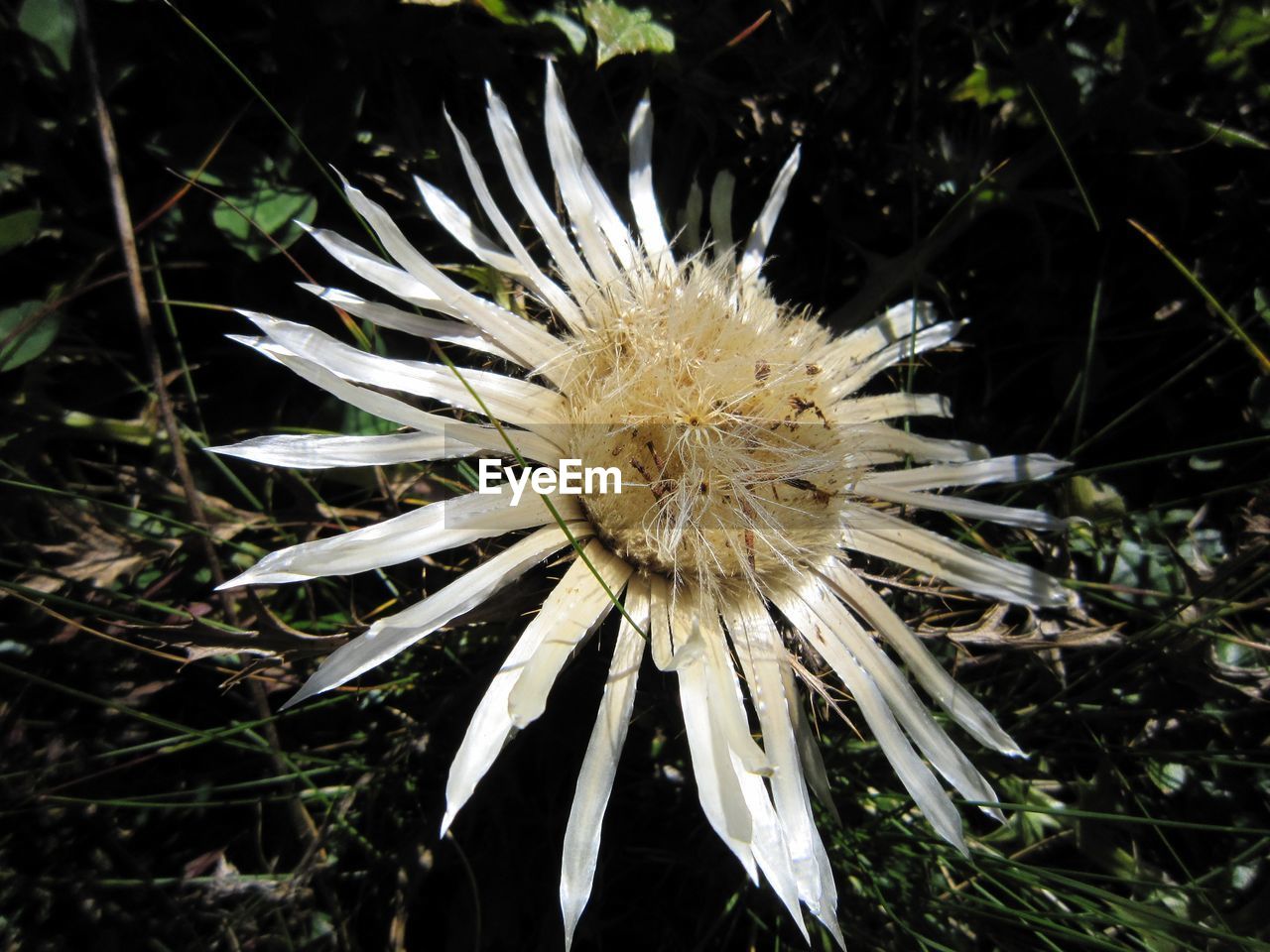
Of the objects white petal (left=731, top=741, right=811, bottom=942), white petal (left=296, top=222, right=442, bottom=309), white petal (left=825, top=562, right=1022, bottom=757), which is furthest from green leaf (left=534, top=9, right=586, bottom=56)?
white petal (left=731, top=741, right=811, bottom=942)

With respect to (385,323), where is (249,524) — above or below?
below

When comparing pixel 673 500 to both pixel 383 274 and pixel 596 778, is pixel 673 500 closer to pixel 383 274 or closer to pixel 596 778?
pixel 596 778

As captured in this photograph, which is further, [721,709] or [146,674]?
[146,674]

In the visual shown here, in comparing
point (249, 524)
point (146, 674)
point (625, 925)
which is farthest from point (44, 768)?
point (625, 925)

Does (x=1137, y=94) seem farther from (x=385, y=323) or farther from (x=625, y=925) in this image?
(x=625, y=925)

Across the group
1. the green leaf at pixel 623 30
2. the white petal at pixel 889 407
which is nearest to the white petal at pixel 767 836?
the white petal at pixel 889 407

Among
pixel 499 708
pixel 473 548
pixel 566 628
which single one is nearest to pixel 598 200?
pixel 473 548

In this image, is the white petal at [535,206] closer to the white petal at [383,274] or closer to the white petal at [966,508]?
the white petal at [383,274]

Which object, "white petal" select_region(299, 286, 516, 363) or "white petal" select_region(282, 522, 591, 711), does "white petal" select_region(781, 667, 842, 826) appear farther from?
"white petal" select_region(299, 286, 516, 363)
